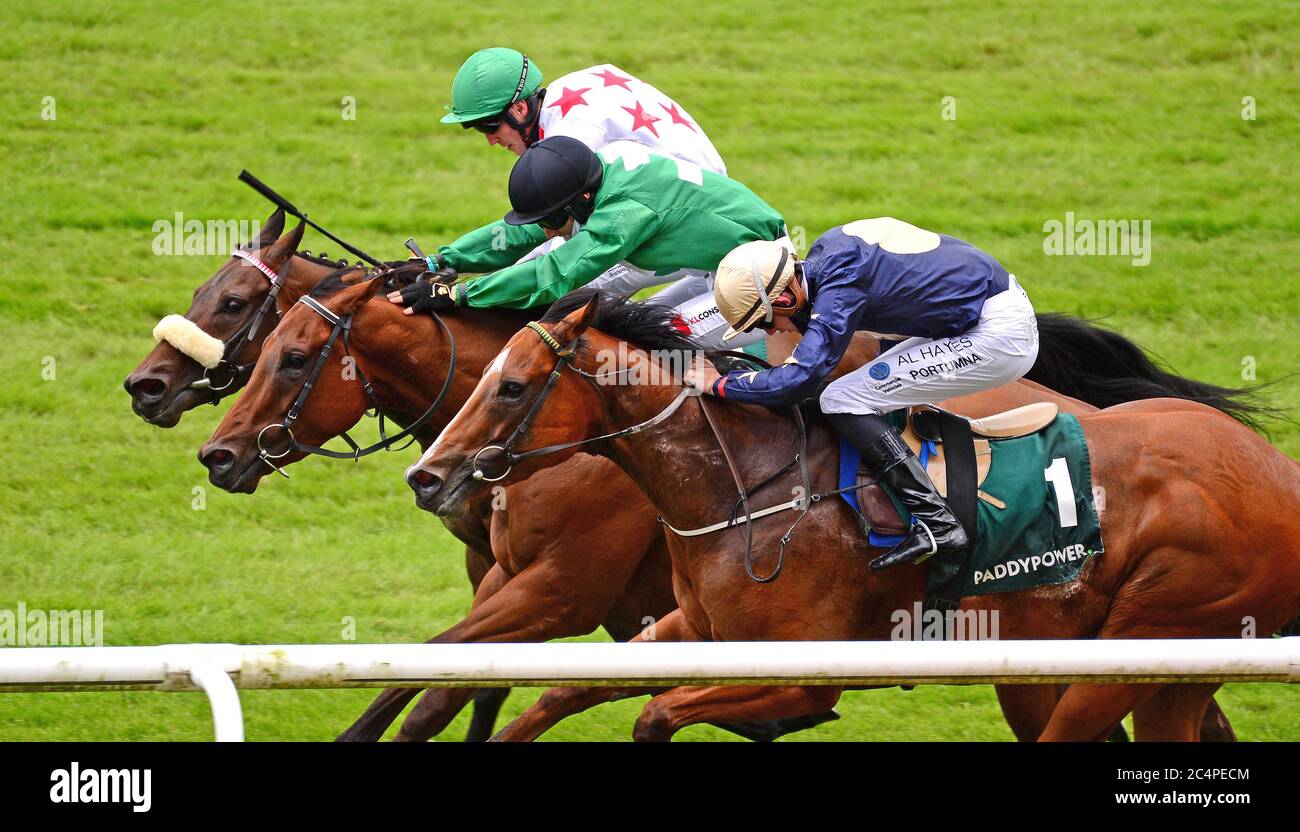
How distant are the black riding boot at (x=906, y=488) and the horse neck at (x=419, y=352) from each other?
4.47 feet

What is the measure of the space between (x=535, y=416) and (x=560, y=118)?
64.7 inches

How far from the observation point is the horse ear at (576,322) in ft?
14.4

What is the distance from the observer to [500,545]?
17.6 ft

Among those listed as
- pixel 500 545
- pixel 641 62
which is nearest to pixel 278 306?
pixel 500 545

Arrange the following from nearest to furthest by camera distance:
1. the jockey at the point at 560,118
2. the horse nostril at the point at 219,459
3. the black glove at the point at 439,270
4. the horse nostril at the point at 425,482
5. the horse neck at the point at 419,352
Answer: the horse nostril at the point at 425,482 < the horse nostril at the point at 219,459 < the horse neck at the point at 419,352 < the black glove at the point at 439,270 < the jockey at the point at 560,118

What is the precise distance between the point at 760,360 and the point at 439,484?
112 cm

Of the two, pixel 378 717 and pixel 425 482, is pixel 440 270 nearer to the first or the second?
pixel 425 482

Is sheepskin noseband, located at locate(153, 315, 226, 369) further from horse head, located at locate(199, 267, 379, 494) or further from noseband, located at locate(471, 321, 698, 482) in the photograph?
noseband, located at locate(471, 321, 698, 482)

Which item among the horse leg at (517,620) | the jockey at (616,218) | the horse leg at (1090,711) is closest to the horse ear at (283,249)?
the jockey at (616,218)

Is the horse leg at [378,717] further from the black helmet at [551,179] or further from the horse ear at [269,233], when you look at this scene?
the horse ear at [269,233]

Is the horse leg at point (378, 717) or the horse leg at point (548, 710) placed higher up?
the horse leg at point (548, 710)

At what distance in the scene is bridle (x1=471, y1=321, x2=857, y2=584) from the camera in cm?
436

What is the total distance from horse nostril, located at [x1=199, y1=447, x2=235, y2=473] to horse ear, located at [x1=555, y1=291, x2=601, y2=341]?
1406 millimetres
